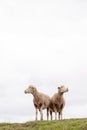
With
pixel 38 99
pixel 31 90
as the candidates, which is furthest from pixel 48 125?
pixel 31 90

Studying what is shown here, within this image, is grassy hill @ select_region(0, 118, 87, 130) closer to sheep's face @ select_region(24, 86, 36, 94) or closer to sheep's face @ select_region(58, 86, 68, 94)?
sheep's face @ select_region(58, 86, 68, 94)

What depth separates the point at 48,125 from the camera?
84.2 ft

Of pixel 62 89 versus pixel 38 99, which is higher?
pixel 62 89

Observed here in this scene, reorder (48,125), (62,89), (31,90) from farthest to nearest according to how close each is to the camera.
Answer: (31,90) < (62,89) < (48,125)

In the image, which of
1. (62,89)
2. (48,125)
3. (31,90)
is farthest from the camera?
(31,90)

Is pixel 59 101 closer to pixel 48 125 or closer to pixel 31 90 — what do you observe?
pixel 31 90

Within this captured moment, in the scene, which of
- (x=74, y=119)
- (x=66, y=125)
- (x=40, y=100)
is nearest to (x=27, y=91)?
(x=40, y=100)

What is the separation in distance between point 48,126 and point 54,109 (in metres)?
6.16

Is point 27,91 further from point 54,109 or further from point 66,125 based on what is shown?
point 66,125

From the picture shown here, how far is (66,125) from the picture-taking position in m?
25.0

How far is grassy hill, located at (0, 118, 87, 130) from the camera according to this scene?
24516mm

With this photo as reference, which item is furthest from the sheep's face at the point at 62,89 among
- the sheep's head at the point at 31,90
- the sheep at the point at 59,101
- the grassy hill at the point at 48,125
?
the grassy hill at the point at 48,125

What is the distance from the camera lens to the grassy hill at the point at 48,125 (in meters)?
24.5

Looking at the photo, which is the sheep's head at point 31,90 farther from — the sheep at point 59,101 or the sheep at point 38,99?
the sheep at point 59,101
